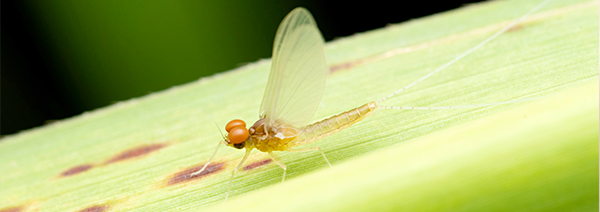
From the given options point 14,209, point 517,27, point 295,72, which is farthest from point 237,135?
point 517,27

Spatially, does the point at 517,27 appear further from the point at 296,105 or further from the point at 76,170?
the point at 76,170

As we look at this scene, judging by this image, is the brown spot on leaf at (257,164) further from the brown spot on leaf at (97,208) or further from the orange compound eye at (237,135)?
the brown spot on leaf at (97,208)

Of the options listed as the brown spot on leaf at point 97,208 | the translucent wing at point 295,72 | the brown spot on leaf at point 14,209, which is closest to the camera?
the translucent wing at point 295,72

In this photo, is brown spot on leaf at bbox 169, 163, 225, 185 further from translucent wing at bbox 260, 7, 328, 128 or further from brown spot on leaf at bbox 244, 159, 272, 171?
translucent wing at bbox 260, 7, 328, 128

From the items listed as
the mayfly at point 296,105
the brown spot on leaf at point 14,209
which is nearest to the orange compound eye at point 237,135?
the mayfly at point 296,105

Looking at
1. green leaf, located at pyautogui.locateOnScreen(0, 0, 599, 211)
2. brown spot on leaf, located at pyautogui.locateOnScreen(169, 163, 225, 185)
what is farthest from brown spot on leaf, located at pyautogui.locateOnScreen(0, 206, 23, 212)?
brown spot on leaf, located at pyautogui.locateOnScreen(169, 163, 225, 185)

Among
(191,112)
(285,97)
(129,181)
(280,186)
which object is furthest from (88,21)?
(280,186)
